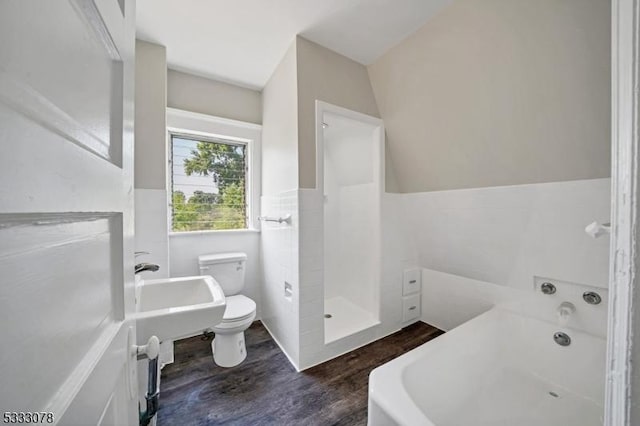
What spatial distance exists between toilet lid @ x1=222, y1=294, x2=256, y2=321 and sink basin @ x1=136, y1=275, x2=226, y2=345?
33 cm

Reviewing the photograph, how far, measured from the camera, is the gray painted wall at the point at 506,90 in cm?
111

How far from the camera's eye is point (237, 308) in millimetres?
1949

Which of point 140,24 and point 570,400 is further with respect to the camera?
point 140,24

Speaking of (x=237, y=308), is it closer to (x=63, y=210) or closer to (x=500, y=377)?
(x=63, y=210)

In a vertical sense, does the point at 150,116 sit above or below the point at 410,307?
above

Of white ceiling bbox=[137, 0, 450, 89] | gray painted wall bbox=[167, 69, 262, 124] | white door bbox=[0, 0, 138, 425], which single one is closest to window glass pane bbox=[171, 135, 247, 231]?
gray painted wall bbox=[167, 69, 262, 124]

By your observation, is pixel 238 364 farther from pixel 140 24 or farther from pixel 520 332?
pixel 140 24

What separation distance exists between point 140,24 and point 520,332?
11.8 feet

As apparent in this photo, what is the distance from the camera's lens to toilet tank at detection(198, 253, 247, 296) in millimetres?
2154

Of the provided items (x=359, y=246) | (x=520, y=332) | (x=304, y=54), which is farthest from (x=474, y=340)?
(x=304, y=54)

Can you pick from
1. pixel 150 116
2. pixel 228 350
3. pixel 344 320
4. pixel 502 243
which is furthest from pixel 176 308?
pixel 502 243

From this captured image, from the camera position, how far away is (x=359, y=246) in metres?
2.60

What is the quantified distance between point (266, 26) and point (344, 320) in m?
2.61

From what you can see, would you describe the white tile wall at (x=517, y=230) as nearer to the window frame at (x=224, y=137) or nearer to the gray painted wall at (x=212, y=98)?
the window frame at (x=224, y=137)
